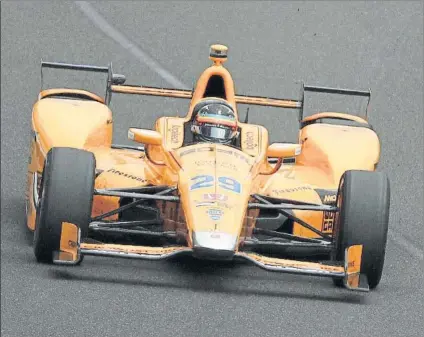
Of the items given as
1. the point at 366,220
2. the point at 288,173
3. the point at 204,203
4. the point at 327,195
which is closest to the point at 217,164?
the point at 204,203

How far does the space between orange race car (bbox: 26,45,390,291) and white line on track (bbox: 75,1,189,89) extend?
18.4 feet

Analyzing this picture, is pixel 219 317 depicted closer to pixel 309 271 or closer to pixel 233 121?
pixel 309 271

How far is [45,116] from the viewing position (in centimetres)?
1577

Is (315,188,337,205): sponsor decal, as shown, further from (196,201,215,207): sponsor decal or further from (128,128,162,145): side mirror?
(196,201,215,207): sponsor decal

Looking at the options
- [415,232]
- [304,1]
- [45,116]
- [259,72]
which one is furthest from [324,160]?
[304,1]

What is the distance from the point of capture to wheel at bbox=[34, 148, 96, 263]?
45.1ft

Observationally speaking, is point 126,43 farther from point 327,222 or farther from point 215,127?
point 327,222

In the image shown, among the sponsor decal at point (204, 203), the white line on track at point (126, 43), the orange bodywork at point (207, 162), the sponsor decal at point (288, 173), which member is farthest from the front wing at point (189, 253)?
the white line on track at point (126, 43)

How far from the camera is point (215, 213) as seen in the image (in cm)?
1364

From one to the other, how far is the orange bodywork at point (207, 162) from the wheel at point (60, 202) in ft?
2.37

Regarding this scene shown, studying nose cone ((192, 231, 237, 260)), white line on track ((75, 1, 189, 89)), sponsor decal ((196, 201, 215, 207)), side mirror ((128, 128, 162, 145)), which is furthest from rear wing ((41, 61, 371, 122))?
white line on track ((75, 1, 189, 89))

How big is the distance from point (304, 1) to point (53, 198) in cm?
1091

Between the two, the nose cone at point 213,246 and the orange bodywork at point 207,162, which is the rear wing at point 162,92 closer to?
the orange bodywork at point 207,162

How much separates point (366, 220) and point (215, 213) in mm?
1167
